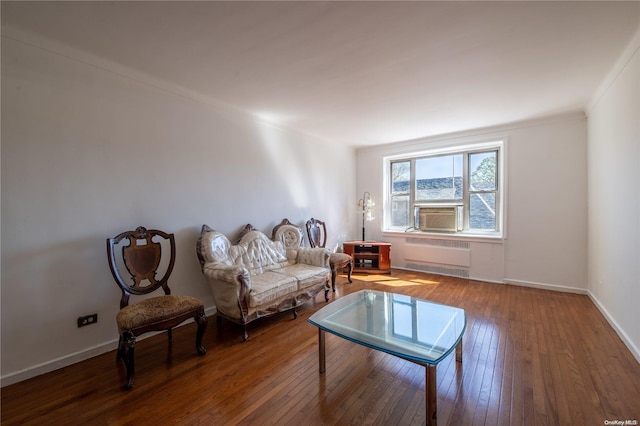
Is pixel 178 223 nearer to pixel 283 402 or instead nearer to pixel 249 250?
pixel 249 250

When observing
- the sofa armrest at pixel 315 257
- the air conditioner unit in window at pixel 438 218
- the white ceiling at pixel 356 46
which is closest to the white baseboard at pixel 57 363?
the sofa armrest at pixel 315 257

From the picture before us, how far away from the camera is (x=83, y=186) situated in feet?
7.49

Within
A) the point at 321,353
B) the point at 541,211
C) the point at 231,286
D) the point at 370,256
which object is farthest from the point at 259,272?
the point at 541,211

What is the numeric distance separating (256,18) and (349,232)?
4.45 m

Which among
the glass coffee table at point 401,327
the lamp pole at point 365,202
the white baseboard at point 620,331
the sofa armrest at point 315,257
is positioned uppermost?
the lamp pole at point 365,202

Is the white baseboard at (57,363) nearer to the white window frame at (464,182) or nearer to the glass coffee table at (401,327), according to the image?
the glass coffee table at (401,327)

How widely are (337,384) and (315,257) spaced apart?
1837 millimetres

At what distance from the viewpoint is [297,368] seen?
2.08 m

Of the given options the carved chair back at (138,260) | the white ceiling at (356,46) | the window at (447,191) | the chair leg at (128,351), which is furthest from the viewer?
the window at (447,191)

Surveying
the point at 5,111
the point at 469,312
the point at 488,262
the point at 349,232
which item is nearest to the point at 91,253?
the point at 5,111

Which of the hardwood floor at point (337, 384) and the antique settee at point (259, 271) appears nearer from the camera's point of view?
the hardwood floor at point (337, 384)

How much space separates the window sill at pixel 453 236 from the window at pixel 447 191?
0.47 ft

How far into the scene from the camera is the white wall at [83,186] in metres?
1.98

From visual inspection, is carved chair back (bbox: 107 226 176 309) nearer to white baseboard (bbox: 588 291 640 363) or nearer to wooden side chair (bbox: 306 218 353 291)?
wooden side chair (bbox: 306 218 353 291)
